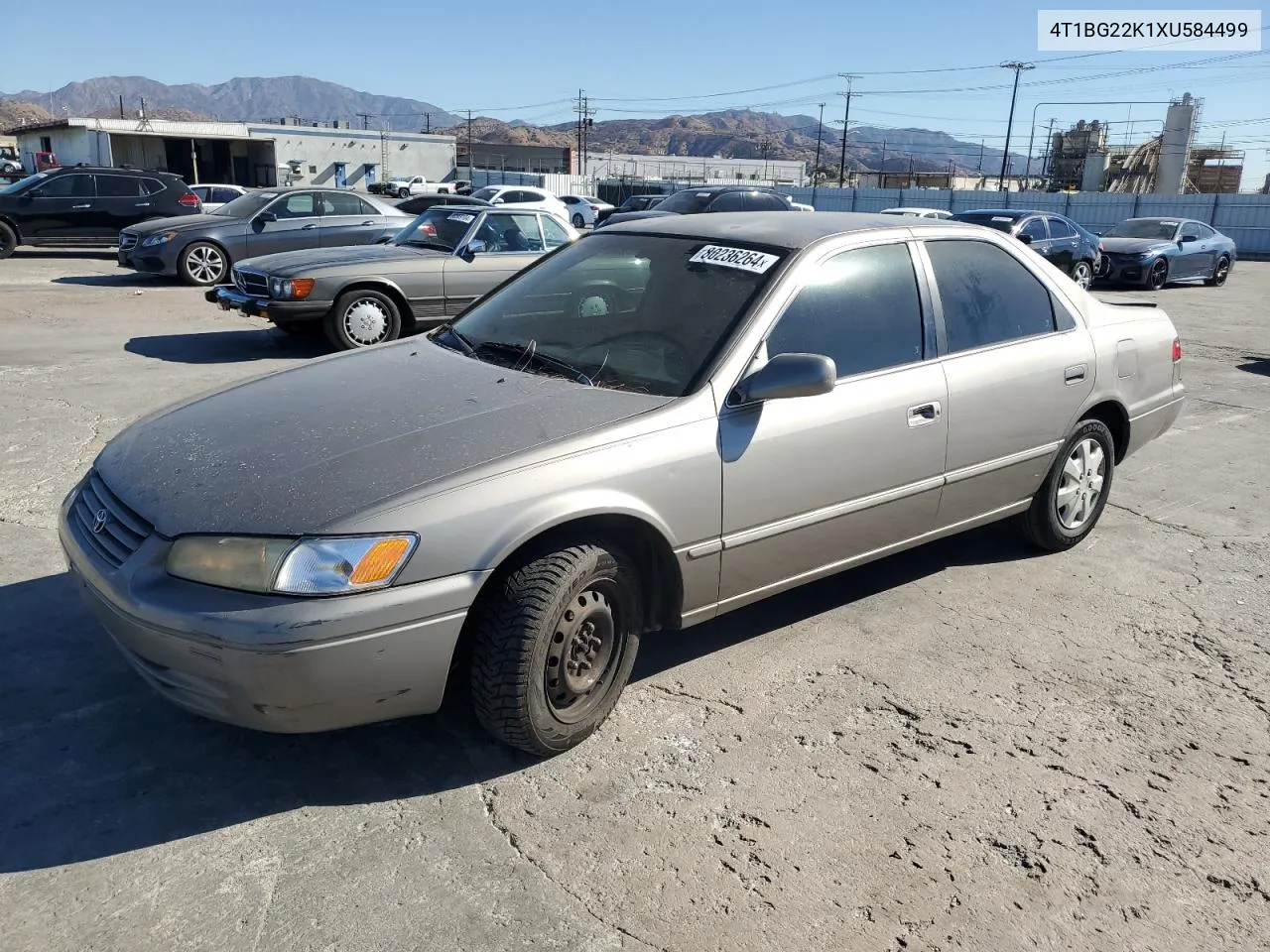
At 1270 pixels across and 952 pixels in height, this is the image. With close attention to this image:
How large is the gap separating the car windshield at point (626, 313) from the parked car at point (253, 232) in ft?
36.3

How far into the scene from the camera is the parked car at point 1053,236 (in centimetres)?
1755

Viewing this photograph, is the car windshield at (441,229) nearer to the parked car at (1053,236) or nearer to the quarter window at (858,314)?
the quarter window at (858,314)

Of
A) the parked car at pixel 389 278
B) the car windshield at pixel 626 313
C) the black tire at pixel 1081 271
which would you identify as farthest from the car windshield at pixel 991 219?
the car windshield at pixel 626 313

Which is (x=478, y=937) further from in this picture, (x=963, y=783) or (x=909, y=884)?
(x=963, y=783)

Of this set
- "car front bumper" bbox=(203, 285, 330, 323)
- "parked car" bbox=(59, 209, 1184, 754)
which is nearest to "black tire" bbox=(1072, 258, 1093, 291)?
"car front bumper" bbox=(203, 285, 330, 323)

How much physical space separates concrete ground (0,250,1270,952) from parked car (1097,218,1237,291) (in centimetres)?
1720

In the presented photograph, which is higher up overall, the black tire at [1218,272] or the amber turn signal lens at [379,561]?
the amber turn signal lens at [379,561]

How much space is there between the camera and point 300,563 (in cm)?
263

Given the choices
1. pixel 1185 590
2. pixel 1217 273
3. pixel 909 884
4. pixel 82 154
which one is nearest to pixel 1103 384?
pixel 1185 590

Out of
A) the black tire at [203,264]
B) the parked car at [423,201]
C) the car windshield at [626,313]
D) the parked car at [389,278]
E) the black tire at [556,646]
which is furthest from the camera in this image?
the parked car at [423,201]

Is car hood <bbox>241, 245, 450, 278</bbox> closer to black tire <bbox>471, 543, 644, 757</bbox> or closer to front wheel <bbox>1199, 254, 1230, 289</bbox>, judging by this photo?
black tire <bbox>471, 543, 644, 757</bbox>

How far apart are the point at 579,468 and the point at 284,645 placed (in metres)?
0.98

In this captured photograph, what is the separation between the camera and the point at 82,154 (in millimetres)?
56375

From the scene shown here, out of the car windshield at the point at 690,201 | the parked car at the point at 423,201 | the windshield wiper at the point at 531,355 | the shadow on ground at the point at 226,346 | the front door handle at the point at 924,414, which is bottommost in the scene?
the shadow on ground at the point at 226,346
